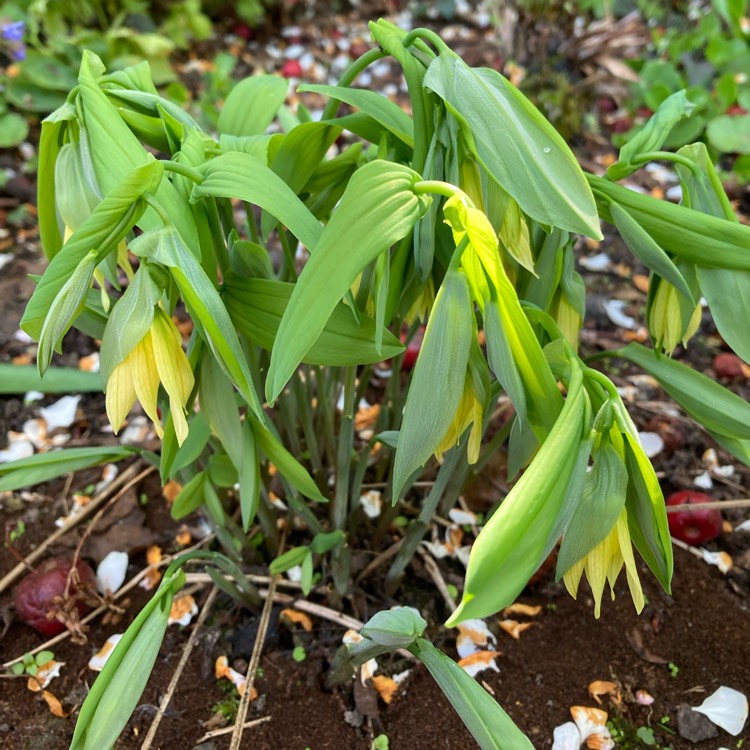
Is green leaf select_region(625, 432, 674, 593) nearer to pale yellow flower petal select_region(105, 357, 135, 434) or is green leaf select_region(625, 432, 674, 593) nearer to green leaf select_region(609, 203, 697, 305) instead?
green leaf select_region(609, 203, 697, 305)

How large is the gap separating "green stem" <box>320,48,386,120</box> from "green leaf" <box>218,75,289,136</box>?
93 millimetres

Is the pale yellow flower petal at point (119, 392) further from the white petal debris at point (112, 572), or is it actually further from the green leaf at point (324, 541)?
the white petal debris at point (112, 572)

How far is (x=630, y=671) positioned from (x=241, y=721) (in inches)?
17.1

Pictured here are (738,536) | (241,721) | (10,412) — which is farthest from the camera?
(10,412)

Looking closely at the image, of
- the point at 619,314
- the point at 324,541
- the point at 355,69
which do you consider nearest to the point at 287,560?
the point at 324,541

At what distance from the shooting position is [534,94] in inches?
74.8

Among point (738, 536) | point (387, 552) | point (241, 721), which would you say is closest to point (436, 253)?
point (387, 552)

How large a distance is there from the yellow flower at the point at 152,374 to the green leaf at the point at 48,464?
315mm

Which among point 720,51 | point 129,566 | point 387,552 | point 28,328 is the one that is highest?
point 720,51

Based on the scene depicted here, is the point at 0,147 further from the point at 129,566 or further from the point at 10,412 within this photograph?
the point at 129,566

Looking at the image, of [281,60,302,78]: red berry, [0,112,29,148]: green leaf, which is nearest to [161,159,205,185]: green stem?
[0,112,29,148]: green leaf

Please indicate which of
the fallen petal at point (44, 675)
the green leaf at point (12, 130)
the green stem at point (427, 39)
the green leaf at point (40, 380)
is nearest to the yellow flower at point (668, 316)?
the green stem at point (427, 39)

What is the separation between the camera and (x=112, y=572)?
942mm

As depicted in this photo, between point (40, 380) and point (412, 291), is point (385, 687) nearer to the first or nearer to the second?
point (412, 291)
